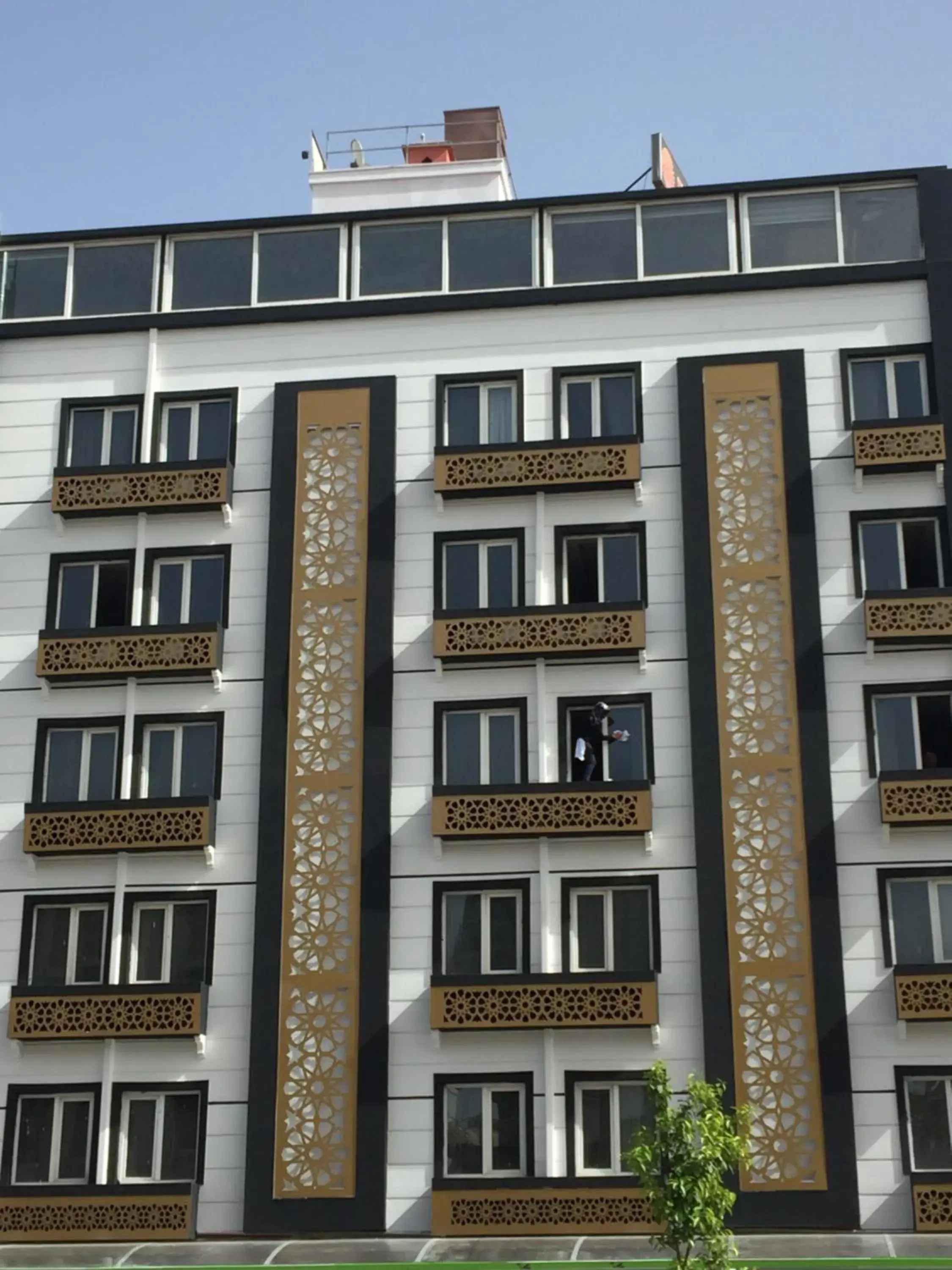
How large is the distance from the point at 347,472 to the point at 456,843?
7793mm

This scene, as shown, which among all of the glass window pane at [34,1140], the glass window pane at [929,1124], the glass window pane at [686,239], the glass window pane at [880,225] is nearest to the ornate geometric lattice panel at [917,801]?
the glass window pane at [929,1124]

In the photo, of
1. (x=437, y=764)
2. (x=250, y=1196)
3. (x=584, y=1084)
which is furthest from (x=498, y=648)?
(x=250, y=1196)

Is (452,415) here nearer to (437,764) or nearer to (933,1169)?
(437,764)

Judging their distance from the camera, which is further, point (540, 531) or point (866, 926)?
point (540, 531)

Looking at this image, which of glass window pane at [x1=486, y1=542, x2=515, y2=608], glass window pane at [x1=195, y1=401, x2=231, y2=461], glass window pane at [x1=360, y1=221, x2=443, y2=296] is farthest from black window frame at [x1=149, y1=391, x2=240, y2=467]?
glass window pane at [x1=486, y1=542, x2=515, y2=608]

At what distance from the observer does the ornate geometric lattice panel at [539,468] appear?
3459 cm

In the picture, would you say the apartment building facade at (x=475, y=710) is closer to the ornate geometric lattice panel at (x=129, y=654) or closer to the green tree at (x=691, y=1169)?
the ornate geometric lattice panel at (x=129, y=654)

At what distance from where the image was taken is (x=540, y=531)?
3466 centimetres

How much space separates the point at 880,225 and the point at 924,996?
50.2 ft

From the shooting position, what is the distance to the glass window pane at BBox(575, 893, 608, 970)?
32.3 meters

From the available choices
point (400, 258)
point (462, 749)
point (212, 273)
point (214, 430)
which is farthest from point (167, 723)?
point (400, 258)

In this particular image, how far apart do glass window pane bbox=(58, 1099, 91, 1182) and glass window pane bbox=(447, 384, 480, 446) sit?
47.1ft

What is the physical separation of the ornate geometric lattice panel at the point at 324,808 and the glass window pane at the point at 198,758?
1.59 metres

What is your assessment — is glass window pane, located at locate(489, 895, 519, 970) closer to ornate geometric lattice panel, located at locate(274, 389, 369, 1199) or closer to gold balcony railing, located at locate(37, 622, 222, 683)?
ornate geometric lattice panel, located at locate(274, 389, 369, 1199)
